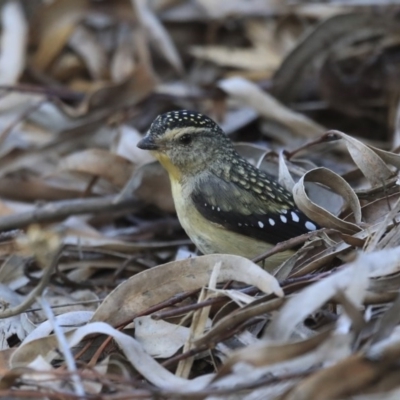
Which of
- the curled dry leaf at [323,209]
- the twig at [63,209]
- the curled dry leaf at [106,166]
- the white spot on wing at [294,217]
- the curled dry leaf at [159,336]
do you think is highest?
the curled dry leaf at [323,209]

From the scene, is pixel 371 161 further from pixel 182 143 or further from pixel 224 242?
pixel 182 143

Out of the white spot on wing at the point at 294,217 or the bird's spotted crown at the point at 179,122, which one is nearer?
the white spot on wing at the point at 294,217

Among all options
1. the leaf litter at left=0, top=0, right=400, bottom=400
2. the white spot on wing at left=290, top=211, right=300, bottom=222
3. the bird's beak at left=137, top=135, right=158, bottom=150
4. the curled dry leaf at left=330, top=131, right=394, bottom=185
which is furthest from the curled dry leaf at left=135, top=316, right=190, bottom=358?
the curled dry leaf at left=330, top=131, right=394, bottom=185

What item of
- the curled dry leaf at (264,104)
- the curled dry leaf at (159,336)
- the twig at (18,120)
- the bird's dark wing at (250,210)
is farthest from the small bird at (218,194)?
the twig at (18,120)

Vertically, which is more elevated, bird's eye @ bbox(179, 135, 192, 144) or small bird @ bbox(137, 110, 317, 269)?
bird's eye @ bbox(179, 135, 192, 144)

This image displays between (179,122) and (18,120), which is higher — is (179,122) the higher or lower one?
the higher one

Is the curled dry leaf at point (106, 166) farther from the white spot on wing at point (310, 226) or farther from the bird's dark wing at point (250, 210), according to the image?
the white spot on wing at point (310, 226)

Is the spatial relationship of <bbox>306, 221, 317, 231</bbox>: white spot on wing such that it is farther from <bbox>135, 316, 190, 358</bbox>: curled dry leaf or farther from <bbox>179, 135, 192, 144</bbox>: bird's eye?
<bbox>135, 316, 190, 358</bbox>: curled dry leaf

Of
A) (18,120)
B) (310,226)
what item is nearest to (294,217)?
(310,226)
